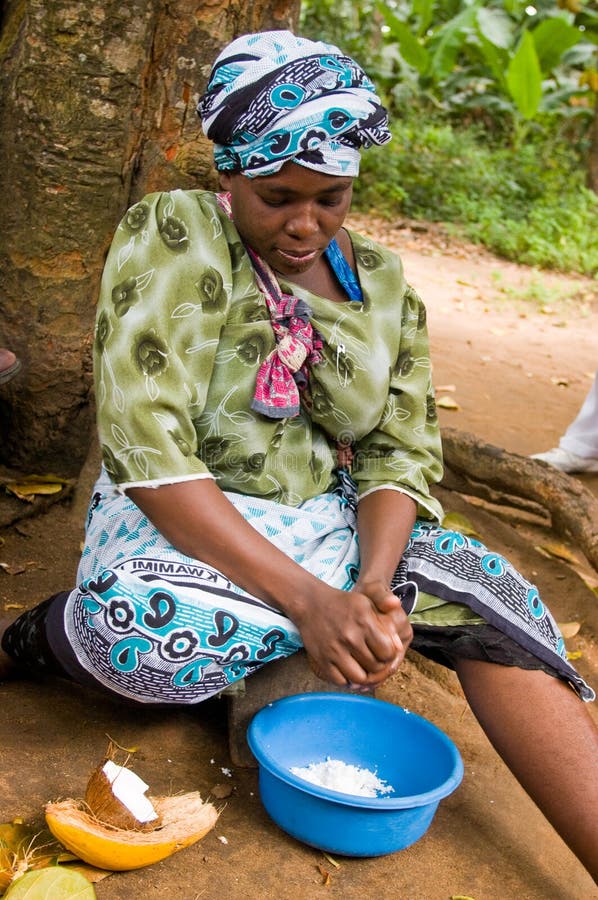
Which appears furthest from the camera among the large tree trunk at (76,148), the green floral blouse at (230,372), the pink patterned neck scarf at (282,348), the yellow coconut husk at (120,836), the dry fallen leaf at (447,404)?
the dry fallen leaf at (447,404)

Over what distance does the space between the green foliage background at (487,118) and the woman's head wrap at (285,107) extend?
7749 millimetres

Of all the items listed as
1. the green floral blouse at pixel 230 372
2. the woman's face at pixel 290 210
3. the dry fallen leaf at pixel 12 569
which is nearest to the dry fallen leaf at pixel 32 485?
the dry fallen leaf at pixel 12 569

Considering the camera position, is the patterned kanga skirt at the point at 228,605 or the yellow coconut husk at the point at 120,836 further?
the patterned kanga skirt at the point at 228,605

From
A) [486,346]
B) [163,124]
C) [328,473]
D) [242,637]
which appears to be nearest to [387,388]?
[328,473]

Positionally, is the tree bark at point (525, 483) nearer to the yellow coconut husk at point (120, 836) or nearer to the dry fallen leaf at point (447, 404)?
the dry fallen leaf at point (447, 404)

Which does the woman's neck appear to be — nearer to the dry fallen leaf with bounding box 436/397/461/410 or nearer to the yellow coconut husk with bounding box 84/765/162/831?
the yellow coconut husk with bounding box 84/765/162/831

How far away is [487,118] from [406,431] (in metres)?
12.2

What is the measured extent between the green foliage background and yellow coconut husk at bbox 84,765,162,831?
833 centimetres

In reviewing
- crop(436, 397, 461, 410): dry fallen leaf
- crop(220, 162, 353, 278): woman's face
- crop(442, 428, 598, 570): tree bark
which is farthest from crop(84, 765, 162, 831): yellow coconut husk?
crop(436, 397, 461, 410): dry fallen leaf

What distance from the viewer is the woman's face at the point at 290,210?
2.02m

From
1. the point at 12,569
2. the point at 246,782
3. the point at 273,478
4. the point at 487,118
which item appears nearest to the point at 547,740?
the point at 246,782

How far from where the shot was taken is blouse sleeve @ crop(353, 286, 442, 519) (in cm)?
233

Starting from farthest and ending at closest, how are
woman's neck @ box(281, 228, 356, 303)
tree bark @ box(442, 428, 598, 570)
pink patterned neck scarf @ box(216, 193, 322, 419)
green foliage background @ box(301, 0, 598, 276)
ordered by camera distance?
green foliage background @ box(301, 0, 598, 276) → tree bark @ box(442, 428, 598, 570) → woman's neck @ box(281, 228, 356, 303) → pink patterned neck scarf @ box(216, 193, 322, 419)

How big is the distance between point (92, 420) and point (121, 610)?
139 cm
